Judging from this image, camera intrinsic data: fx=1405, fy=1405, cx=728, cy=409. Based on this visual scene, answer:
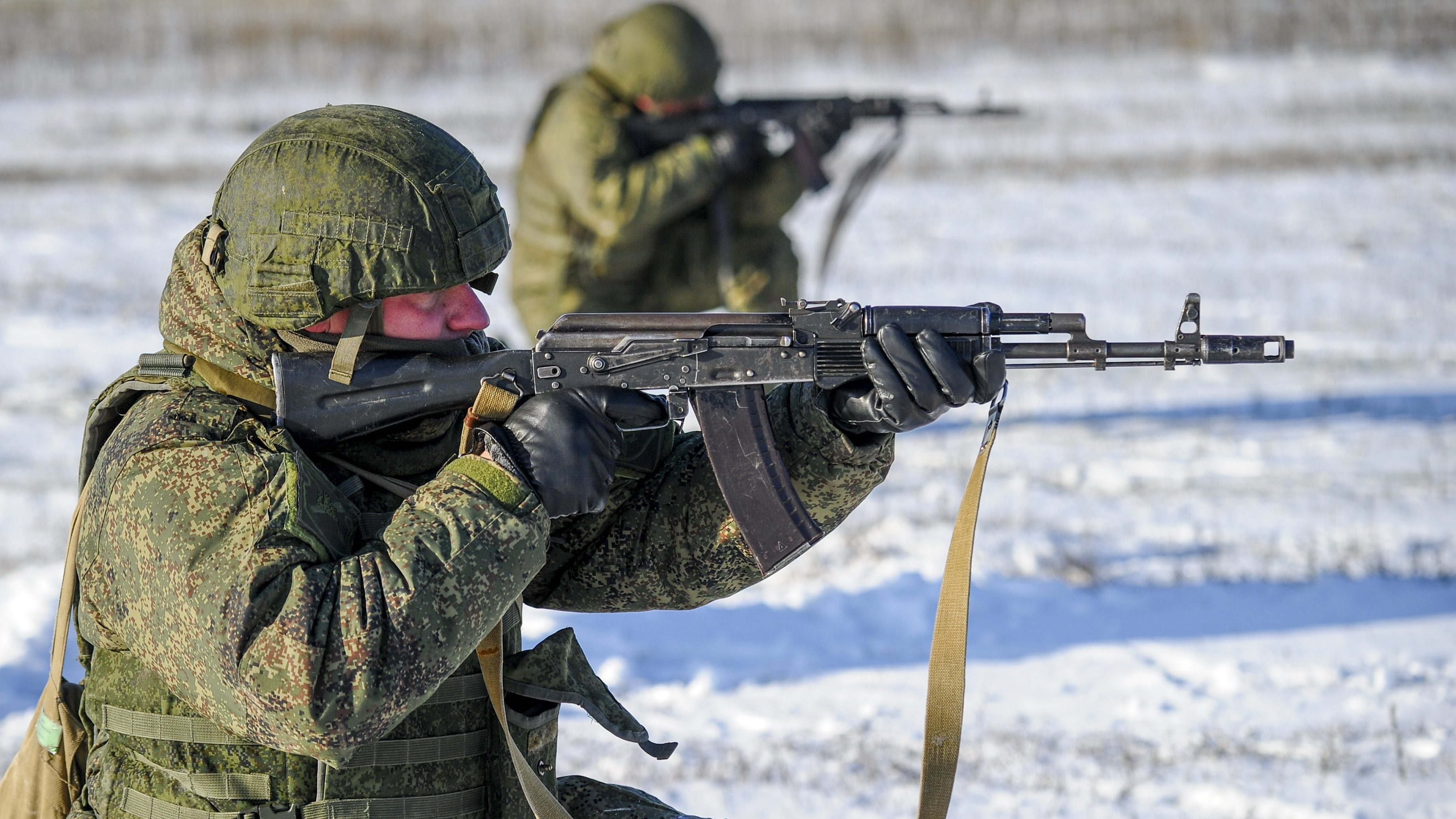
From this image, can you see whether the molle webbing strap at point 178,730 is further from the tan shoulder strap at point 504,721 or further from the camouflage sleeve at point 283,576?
the tan shoulder strap at point 504,721

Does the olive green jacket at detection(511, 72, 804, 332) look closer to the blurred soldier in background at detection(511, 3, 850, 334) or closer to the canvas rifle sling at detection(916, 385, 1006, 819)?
the blurred soldier in background at detection(511, 3, 850, 334)

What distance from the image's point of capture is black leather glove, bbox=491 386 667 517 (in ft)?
7.34

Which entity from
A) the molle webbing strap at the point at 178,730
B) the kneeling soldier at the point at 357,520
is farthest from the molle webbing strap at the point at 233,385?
the molle webbing strap at the point at 178,730

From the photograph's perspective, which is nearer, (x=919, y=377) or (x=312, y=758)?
(x=312, y=758)

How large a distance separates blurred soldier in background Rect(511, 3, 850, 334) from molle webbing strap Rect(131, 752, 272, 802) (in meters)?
4.37

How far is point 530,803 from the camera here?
2.31 meters

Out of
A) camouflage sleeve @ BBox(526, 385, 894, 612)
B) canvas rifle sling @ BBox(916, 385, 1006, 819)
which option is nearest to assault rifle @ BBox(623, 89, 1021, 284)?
camouflage sleeve @ BBox(526, 385, 894, 612)

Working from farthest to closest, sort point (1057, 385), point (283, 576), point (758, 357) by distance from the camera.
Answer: point (1057, 385) → point (758, 357) → point (283, 576)

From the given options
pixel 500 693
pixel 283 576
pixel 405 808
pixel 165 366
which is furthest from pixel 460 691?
pixel 165 366

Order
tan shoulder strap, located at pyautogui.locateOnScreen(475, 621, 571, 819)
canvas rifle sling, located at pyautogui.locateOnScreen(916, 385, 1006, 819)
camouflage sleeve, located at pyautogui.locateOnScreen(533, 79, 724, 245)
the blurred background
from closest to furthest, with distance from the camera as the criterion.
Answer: tan shoulder strap, located at pyautogui.locateOnScreen(475, 621, 571, 819)
canvas rifle sling, located at pyautogui.locateOnScreen(916, 385, 1006, 819)
the blurred background
camouflage sleeve, located at pyautogui.locateOnScreen(533, 79, 724, 245)

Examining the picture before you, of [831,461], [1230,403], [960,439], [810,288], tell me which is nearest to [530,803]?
[831,461]

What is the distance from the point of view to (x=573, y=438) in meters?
2.29

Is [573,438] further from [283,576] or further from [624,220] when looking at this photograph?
[624,220]

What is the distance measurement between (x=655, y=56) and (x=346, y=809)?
4.89 m
